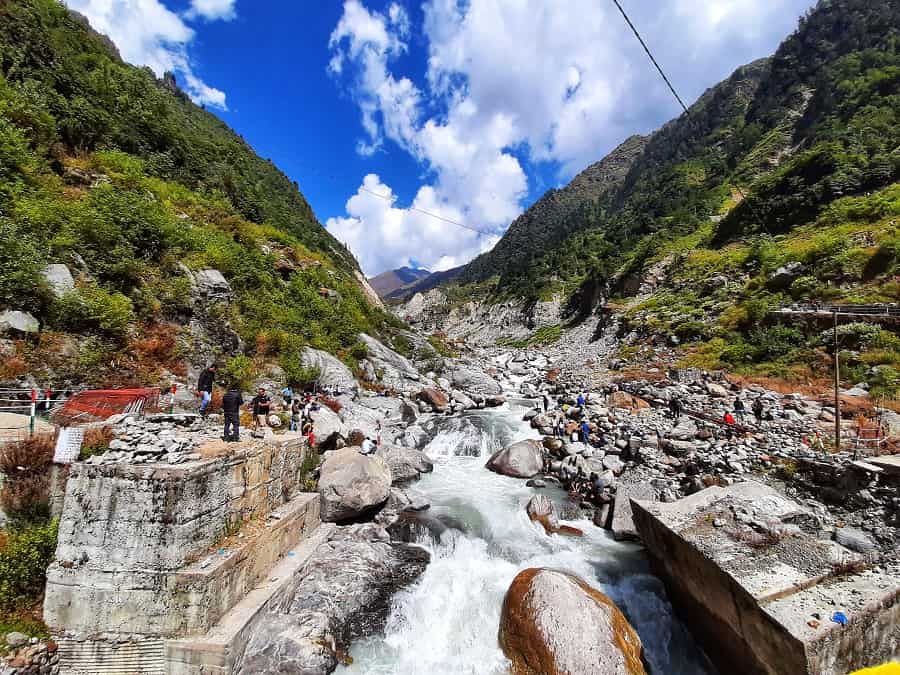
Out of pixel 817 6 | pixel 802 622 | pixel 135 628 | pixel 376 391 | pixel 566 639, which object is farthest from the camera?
pixel 817 6

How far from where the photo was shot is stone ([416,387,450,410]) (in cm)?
2112

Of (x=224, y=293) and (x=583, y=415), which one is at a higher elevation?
(x=224, y=293)

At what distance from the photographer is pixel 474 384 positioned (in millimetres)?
28328

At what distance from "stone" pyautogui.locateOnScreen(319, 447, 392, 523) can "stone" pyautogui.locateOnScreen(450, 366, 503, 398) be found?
47.8 feet

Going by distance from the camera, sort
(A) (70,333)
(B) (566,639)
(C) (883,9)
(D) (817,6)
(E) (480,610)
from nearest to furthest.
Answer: (B) (566,639)
(E) (480,610)
(A) (70,333)
(C) (883,9)
(D) (817,6)

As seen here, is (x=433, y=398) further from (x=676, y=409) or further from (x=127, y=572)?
(x=127, y=572)

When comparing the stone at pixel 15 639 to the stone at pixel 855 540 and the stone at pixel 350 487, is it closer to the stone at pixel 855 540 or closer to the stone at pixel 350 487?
the stone at pixel 350 487

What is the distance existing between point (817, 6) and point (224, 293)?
123m

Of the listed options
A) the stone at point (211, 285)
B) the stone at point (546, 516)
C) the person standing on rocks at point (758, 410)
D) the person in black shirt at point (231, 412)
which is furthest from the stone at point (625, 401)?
the stone at point (211, 285)

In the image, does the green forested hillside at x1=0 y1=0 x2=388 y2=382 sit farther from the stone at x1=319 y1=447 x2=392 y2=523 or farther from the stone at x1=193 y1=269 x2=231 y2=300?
the stone at x1=319 y1=447 x2=392 y2=523

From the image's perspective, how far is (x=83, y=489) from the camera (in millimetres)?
5262

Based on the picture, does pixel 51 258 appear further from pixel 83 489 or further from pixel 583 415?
pixel 583 415

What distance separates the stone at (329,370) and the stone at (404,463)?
5471 mm

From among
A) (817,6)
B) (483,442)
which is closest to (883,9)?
(817,6)
